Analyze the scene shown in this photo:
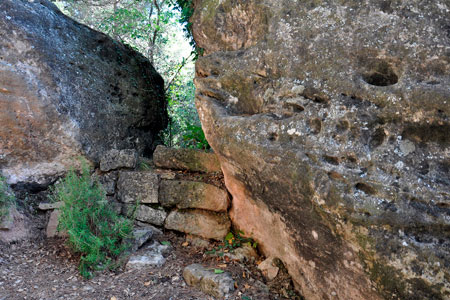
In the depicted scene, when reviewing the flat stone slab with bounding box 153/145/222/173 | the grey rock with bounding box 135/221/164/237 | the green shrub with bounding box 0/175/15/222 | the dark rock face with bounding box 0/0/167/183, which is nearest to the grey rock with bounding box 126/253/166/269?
the grey rock with bounding box 135/221/164/237

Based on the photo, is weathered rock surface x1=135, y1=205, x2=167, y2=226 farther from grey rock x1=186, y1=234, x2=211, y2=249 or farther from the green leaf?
the green leaf

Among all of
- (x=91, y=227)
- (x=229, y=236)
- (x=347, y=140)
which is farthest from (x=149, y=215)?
(x=347, y=140)

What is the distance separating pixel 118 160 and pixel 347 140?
294cm

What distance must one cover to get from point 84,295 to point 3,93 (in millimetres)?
2519

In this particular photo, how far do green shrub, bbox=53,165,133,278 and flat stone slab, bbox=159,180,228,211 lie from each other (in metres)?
0.66

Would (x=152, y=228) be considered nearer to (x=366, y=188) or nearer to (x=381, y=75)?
(x=366, y=188)

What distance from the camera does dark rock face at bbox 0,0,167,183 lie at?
441cm

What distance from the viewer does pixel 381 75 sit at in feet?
9.68

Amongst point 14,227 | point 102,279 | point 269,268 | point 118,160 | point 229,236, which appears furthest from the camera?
point 118,160

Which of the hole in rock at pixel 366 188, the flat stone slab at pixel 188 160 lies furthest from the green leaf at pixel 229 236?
the hole in rock at pixel 366 188

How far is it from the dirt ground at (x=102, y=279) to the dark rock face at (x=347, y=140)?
34cm

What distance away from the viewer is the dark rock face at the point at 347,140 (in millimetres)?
2553

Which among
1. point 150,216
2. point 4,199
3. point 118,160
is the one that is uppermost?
point 118,160

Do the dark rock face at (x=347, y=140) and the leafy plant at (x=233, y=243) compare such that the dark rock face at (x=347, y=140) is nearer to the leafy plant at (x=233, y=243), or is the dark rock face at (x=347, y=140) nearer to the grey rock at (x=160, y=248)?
the leafy plant at (x=233, y=243)
